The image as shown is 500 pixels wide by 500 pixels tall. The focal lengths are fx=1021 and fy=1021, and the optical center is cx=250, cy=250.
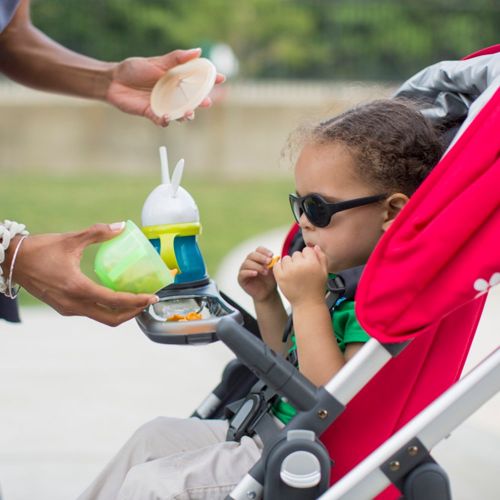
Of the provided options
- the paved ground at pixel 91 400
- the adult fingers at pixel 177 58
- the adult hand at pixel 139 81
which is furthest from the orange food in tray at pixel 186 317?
the paved ground at pixel 91 400

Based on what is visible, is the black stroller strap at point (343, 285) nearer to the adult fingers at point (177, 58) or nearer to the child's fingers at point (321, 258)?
the child's fingers at point (321, 258)

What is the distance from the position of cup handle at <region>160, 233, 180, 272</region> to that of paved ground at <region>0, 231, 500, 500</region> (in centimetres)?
146

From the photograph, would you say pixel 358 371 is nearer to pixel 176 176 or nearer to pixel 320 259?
pixel 320 259

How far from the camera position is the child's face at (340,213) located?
7.61ft

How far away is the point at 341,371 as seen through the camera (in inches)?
79.7

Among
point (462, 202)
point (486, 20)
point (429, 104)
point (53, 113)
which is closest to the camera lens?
point (462, 202)

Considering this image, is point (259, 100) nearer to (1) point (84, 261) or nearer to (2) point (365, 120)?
(1) point (84, 261)

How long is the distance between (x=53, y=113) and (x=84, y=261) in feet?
22.1

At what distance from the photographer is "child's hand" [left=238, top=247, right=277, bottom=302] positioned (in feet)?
8.64

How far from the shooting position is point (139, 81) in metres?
2.94

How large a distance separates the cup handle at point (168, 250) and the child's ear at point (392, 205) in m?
0.51

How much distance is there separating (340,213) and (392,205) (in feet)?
0.40

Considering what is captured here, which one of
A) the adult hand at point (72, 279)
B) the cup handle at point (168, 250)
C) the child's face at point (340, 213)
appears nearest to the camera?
the adult hand at point (72, 279)

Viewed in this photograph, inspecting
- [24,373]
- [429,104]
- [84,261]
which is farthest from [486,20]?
[429,104]
